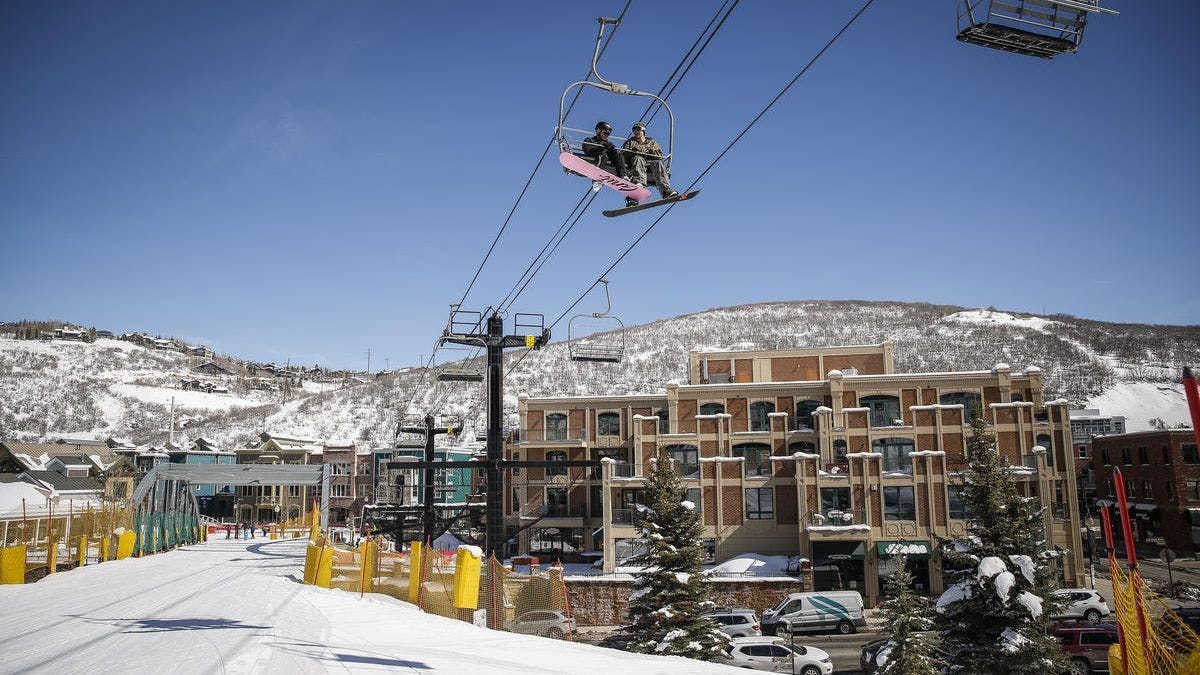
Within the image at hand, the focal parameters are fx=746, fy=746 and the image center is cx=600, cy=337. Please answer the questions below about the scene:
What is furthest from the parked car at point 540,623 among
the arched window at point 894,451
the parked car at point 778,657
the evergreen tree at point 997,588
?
the arched window at point 894,451

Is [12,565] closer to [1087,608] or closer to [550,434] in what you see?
[550,434]

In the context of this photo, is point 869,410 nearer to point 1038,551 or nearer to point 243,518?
point 1038,551

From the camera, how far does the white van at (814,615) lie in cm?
3122

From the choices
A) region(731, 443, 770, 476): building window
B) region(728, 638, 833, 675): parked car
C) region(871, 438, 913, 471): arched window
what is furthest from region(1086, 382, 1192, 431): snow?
region(728, 638, 833, 675): parked car

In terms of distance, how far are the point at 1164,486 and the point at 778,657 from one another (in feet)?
154

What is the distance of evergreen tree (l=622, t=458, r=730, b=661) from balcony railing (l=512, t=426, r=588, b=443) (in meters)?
27.6

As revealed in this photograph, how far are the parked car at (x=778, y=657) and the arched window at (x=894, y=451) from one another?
18.7 metres

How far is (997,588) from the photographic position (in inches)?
727

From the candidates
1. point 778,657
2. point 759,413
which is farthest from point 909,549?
point 778,657

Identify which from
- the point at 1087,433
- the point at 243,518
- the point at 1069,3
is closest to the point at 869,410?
the point at 1069,3

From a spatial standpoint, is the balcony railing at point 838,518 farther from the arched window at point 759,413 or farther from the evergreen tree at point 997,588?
the evergreen tree at point 997,588

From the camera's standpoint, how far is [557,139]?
1150 cm

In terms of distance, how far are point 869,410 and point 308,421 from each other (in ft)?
514

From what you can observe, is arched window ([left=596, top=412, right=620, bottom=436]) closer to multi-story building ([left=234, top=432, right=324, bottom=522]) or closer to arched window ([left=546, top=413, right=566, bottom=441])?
arched window ([left=546, top=413, right=566, bottom=441])
